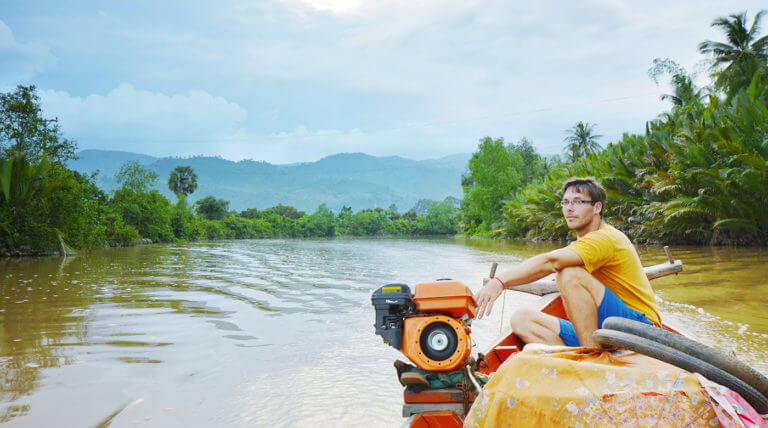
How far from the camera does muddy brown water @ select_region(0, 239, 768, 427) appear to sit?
3.10 m

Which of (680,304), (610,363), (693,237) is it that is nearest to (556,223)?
(693,237)

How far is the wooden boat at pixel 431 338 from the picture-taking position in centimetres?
199

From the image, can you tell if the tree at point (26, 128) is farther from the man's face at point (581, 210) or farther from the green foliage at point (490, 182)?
the green foliage at point (490, 182)

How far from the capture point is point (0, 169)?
1466cm

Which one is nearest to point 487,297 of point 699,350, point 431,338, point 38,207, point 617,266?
point 431,338

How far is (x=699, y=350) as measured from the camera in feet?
4.55

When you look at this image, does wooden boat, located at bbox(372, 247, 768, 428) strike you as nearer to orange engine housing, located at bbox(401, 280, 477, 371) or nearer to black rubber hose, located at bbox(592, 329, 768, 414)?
orange engine housing, located at bbox(401, 280, 477, 371)

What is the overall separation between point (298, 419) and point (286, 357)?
145 cm

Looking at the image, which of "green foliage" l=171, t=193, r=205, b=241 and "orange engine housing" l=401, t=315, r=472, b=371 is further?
"green foliage" l=171, t=193, r=205, b=241

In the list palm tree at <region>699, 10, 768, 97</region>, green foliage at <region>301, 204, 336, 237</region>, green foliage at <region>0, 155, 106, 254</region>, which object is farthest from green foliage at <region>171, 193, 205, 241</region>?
palm tree at <region>699, 10, 768, 97</region>

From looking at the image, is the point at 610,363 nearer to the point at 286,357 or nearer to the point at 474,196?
the point at 286,357

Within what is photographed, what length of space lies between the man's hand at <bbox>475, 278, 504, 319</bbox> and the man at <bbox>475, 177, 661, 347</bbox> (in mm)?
283

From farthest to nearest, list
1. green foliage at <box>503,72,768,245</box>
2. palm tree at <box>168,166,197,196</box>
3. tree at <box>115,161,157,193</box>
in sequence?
palm tree at <box>168,166,197,196</box>
tree at <box>115,161,157,193</box>
green foliage at <box>503,72,768,245</box>

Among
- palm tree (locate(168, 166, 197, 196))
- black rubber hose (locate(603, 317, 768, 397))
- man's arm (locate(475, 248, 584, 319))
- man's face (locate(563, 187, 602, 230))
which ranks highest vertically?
palm tree (locate(168, 166, 197, 196))
